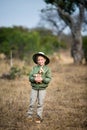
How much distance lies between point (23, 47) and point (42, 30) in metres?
30.8

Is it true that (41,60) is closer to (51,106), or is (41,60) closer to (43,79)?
(43,79)

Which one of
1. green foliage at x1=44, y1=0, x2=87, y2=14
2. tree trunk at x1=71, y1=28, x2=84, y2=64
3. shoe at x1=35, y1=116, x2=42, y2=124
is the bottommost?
shoe at x1=35, y1=116, x2=42, y2=124

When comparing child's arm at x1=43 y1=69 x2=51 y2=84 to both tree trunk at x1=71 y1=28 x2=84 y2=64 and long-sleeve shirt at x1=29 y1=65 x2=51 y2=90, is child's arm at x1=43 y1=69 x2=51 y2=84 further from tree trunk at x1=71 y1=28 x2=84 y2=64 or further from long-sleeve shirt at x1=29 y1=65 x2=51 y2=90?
tree trunk at x1=71 y1=28 x2=84 y2=64

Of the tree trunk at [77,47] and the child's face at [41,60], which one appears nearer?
the child's face at [41,60]

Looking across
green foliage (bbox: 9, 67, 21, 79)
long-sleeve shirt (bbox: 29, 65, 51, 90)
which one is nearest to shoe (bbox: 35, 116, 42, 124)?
long-sleeve shirt (bbox: 29, 65, 51, 90)

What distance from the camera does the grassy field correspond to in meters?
7.33

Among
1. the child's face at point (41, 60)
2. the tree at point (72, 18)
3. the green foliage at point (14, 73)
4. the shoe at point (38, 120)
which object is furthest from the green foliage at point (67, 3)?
the shoe at point (38, 120)

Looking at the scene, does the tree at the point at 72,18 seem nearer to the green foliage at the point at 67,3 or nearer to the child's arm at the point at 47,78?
the green foliage at the point at 67,3

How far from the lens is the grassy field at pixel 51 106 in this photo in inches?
289

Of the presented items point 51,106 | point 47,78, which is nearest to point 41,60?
point 47,78

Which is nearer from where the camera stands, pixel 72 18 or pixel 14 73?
pixel 14 73

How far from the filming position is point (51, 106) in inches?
360

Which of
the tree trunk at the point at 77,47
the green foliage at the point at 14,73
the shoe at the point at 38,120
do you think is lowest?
the shoe at the point at 38,120

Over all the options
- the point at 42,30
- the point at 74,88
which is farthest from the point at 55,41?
the point at 74,88
